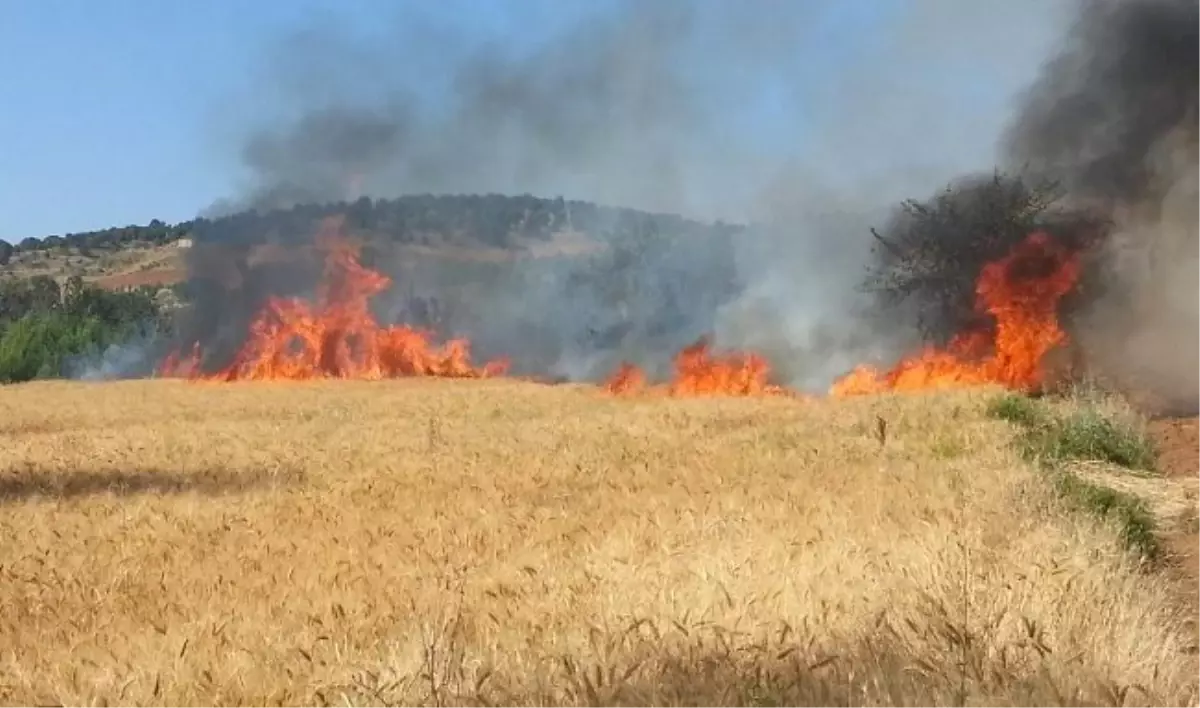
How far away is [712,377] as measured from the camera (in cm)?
3450

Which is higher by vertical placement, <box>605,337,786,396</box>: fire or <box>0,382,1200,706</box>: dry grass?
<box>605,337,786,396</box>: fire

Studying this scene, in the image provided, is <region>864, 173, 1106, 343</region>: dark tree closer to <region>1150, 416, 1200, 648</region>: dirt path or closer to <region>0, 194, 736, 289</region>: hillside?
<region>1150, 416, 1200, 648</region>: dirt path

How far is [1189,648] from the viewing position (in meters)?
6.65

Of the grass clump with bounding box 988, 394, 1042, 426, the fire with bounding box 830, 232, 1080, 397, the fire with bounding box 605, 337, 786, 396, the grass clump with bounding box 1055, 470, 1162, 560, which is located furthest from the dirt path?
the fire with bounding box 605, 337, 786, 396

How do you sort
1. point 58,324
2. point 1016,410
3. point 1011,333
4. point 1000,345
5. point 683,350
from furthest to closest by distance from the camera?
point 58,324, point 683,350, point 1000,345, point 1011,333, point 1016,410

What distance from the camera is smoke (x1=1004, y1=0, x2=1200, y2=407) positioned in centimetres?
2670

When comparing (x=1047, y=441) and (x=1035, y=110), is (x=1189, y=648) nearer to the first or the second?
(x=1047, y=441)

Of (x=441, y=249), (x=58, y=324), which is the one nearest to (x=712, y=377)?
(x=441, y=249)

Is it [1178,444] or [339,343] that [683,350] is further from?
[1178,444]

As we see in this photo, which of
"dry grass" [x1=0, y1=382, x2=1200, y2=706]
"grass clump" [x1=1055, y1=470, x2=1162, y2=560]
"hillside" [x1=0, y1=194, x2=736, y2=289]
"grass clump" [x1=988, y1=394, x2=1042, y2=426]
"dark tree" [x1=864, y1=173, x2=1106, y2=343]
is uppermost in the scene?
"hillside" [x1=0, y1=194, x2=736, y2=289]

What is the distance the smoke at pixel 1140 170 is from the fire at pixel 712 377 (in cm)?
846

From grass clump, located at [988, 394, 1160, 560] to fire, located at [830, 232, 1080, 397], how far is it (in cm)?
739

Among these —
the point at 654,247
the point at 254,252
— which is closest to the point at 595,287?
the point at 654,247

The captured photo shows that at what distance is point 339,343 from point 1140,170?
30.4 m
